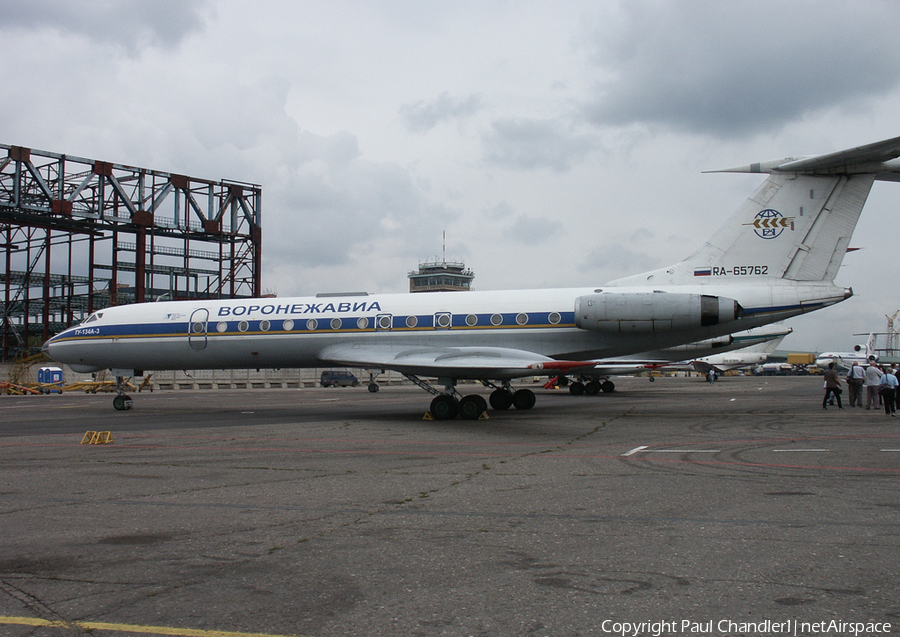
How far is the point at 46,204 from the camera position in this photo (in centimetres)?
4981

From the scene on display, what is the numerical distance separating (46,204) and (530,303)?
147 ft

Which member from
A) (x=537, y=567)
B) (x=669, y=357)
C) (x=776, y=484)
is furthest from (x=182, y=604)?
(x=669, y=357)

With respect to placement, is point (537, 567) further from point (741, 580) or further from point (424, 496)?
point (424, 496)

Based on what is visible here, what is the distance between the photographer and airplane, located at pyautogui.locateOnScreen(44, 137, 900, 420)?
56.6ft

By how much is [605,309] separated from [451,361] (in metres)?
4.09

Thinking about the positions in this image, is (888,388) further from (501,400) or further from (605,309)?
(501,400)

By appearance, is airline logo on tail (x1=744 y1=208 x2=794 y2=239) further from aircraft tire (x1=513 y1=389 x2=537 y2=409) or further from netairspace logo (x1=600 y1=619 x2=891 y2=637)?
netairspace logo (x1=600 y1=619 x2=891 y2=637)

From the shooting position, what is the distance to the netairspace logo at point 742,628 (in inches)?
145

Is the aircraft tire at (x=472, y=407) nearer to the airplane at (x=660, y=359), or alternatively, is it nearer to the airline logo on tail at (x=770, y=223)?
the airplane at (x=660, y=359)

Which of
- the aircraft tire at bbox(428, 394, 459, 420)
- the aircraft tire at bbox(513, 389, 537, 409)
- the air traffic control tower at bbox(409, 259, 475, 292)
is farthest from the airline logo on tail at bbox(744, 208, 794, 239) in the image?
the air traffic control tower at bbox(409, 259, 475, 292)

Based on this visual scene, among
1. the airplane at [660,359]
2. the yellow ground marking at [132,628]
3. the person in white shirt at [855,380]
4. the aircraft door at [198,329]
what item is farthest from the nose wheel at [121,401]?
the person in white shirt at [855,380]

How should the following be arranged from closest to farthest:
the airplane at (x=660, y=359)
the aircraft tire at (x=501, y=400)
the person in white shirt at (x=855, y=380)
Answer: the aircraft tire at (x=501, y=400) → the person in white shirt at (x=855, y=380) → the airplane at (x=660, y=359)

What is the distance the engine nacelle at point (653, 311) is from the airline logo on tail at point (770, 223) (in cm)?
229

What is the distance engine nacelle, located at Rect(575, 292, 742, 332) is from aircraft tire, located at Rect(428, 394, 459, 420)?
3907mm
